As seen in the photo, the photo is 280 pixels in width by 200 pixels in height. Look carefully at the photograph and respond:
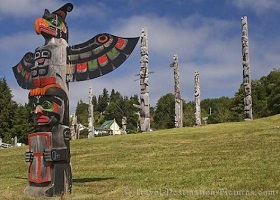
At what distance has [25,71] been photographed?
13.9m

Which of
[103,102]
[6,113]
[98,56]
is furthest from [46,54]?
[103,102]

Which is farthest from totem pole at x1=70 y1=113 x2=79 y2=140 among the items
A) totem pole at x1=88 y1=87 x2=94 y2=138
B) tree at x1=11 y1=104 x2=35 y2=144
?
tree at x1=11 y1=104 x2=35 y2=144

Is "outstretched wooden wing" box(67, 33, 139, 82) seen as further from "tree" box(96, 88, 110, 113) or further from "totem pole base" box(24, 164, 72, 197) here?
"tree" box(96, 88, 110, 113)

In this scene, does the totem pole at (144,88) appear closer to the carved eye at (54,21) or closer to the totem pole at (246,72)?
the totem pole at (246,72)

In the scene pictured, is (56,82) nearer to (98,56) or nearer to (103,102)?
(98,56)

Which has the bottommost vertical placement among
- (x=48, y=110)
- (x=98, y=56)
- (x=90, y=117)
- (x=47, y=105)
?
(x=48, y=110)

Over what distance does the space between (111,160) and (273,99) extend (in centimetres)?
3656

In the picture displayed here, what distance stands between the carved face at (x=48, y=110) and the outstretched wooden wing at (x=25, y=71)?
2407 mm

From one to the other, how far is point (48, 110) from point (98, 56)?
2.22m

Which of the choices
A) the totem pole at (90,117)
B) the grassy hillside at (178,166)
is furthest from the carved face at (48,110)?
the totem pole at (90,117)

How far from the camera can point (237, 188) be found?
33.7 ft

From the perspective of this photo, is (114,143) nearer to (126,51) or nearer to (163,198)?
(126,51)

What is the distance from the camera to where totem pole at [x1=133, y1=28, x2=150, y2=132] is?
104 ft

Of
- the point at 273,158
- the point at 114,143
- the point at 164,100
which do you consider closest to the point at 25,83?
the point at 273,158
